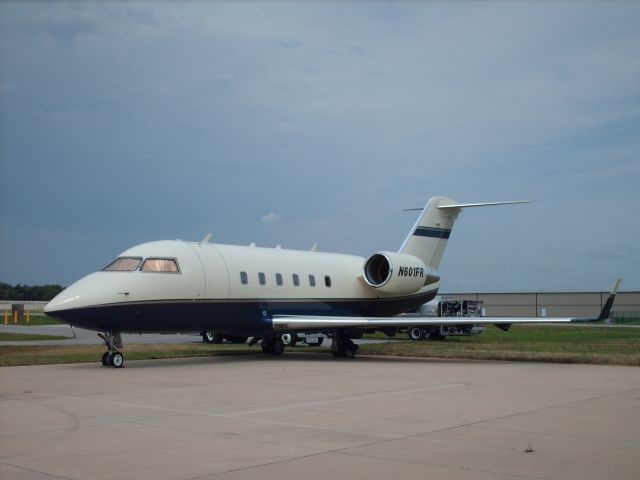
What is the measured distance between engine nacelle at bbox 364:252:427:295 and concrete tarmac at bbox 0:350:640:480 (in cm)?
794

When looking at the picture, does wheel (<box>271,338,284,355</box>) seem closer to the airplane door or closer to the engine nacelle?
the engine nacelle

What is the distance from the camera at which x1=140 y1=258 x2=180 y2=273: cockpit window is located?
18.9 m

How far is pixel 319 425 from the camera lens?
952 centimetres

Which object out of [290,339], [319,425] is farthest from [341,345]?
[319,425]

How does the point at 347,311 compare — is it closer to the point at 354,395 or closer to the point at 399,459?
the point at 354,395

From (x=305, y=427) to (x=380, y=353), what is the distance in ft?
49.1

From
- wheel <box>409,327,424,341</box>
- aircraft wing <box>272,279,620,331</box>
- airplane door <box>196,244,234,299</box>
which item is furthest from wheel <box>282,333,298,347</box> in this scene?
wheel <box>409,327,424,341</box>

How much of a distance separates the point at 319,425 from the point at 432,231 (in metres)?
17.9

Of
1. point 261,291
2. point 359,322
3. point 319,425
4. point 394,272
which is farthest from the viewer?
point 394,272

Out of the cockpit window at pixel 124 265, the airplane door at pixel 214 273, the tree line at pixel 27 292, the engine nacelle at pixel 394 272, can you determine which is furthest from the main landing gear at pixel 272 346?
the tree line at pixel 27 292

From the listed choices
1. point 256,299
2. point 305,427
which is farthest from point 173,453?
point 256,299

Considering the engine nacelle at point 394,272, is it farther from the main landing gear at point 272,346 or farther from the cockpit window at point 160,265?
the cockpit window at point 160,265

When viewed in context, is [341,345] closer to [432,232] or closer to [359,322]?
[359,322]

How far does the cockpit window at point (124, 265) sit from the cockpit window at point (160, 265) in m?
0.20
